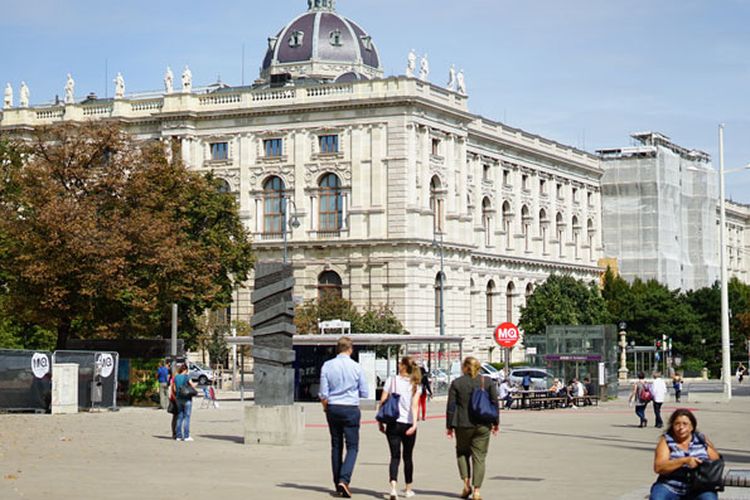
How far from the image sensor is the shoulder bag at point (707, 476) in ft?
41.7

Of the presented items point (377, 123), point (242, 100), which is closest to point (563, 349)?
point (377, 123)

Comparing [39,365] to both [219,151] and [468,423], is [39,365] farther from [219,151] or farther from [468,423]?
[219,151]

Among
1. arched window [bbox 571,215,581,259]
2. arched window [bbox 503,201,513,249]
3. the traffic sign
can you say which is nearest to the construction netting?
arched window [bbox 571,215,581,259]

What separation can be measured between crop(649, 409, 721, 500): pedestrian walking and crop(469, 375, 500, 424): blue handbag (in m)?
6.23

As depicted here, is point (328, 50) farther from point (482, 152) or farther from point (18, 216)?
point (18, 216)

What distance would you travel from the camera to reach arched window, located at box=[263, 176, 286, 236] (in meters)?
91.2

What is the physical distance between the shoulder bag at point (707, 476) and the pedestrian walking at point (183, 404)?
61.0ft

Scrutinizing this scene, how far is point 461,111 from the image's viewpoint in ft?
305

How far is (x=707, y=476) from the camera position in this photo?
12.7m

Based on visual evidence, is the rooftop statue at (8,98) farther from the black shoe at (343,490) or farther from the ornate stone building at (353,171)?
the black shoe at (343,490)

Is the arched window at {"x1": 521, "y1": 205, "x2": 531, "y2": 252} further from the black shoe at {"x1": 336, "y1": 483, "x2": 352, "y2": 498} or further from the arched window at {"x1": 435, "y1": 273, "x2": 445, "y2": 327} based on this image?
the black shoe at {"x1": 336, "y1": 483, "x2": 352, "y2": 498}

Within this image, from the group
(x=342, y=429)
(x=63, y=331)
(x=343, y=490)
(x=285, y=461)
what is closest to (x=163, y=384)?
(x=63, y=331)

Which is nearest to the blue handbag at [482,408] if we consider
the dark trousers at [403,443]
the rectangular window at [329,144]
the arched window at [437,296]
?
the dark trousers at [403,443]

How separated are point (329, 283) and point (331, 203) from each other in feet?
17.2
